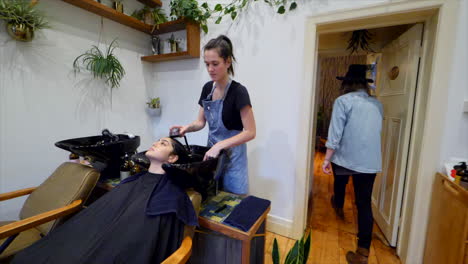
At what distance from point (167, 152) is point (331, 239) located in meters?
1.70

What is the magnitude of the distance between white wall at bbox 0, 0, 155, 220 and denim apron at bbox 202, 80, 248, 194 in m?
1.30

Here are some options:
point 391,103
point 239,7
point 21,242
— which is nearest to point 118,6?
point 239,7

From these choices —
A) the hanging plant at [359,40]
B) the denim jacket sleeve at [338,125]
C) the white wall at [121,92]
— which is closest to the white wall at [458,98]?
the white wall at [121,92]

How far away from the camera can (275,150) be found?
5.87ft

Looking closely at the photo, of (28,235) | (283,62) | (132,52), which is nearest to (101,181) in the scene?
(28,235)

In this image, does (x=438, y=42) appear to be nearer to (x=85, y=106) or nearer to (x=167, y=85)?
(x=167, y=85)

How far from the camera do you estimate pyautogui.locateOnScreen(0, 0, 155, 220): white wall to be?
4.62ft

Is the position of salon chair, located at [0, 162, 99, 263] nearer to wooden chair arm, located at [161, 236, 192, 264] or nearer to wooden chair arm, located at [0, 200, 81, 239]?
wooden chair arm, located at [0, 200, 81, 239]

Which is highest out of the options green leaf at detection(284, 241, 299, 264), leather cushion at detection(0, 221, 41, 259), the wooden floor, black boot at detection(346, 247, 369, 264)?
green leaf at detection(284, 241, 299, 264)

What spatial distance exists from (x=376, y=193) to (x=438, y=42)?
1503mm

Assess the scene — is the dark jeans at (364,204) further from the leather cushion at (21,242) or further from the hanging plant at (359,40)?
the leather cushion at (21,242)

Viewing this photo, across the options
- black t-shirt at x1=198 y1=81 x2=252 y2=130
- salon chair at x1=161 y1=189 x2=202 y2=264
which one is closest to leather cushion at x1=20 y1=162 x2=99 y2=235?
salon chair at x1=161 y1=189 x2=202 y2=264

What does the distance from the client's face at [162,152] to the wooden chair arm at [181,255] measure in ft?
1.39

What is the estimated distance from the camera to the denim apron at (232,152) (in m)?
1.24
